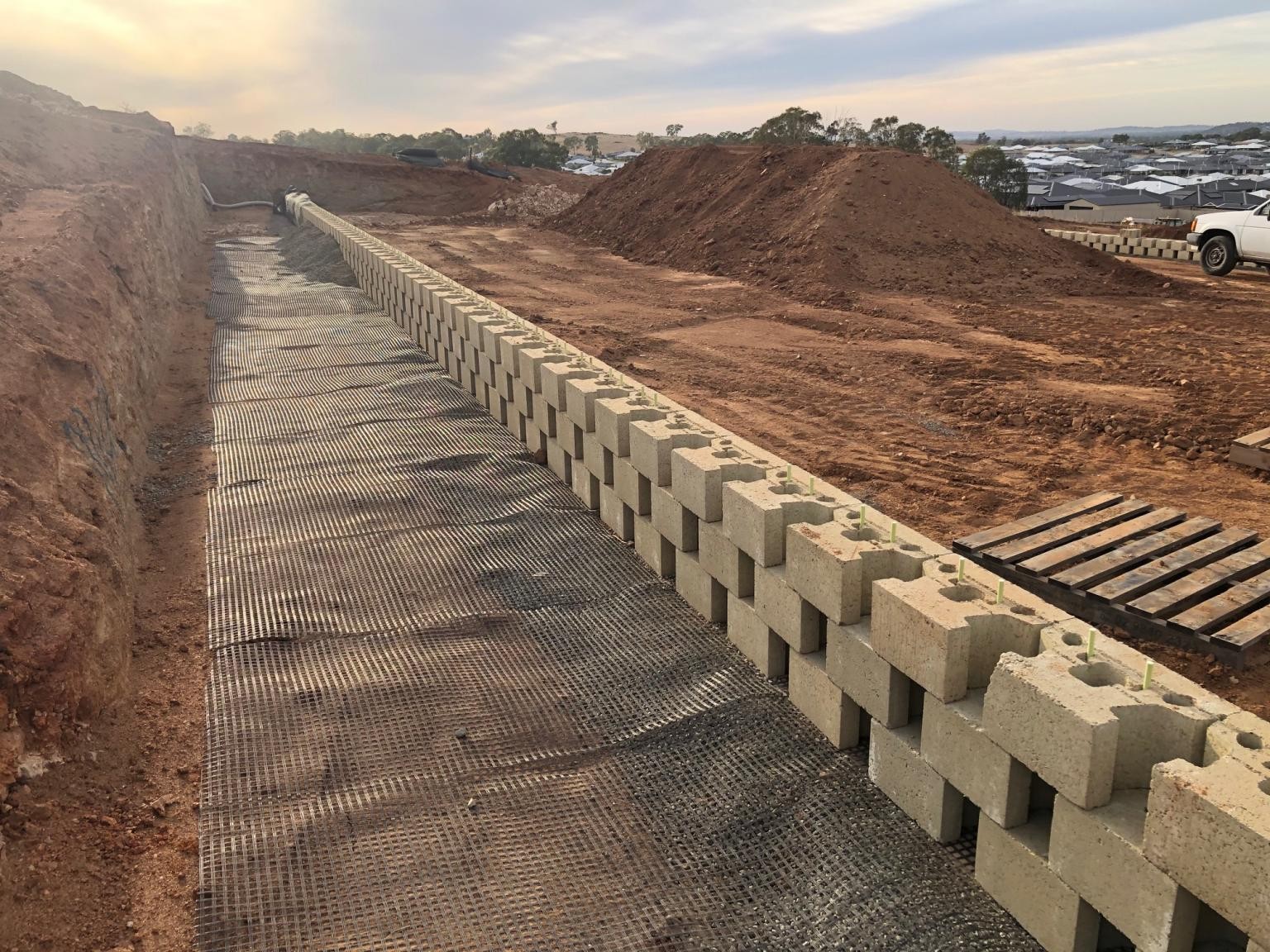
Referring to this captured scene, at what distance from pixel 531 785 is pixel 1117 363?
10064mm

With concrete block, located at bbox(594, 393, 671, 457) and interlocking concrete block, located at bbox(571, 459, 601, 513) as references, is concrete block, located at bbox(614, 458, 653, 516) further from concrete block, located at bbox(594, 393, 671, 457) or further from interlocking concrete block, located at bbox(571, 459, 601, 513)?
interlocking concrete block, located at bbox(571, 459, 601, 513)

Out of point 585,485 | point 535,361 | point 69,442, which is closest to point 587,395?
point 585,485

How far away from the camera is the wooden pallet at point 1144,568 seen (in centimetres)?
496

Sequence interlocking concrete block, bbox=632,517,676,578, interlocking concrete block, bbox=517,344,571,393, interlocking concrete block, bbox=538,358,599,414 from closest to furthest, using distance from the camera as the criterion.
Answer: interlocking concrete block, bbox=632,517,676,578 < interlocking concrete block, bbox=538,358,599,414 < interlocking concrete block, bbox=517,344,571,393

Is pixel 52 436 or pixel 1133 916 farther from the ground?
pixel 52 436

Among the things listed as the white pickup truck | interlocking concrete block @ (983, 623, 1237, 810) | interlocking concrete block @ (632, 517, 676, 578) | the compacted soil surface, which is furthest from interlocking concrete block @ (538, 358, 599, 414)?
the white pickup truck

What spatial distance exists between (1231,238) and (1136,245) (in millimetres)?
5176

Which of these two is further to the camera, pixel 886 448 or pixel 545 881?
pixel 886 448

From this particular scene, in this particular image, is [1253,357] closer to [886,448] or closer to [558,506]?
[886,448]

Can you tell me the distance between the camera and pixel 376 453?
796cm

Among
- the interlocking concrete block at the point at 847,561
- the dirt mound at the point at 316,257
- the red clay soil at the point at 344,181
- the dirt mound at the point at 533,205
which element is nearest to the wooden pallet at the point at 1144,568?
the interlocking concrete block at the point at 847,561

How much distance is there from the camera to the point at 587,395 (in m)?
6.50

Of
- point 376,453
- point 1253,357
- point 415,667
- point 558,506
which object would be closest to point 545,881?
point 415,667

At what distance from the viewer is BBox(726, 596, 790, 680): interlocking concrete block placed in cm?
453
